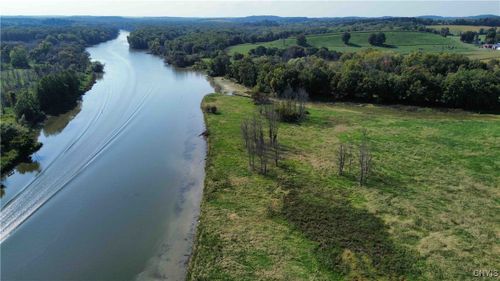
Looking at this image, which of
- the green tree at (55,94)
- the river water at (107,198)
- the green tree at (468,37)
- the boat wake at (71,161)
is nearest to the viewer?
the river water at (107,198)

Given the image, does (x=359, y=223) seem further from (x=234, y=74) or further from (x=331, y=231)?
(x=234, y=74)

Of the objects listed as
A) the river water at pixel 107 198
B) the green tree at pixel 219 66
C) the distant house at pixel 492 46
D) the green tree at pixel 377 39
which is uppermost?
the green tree at pixel 377 39

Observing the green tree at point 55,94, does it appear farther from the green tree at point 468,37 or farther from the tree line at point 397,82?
the green tree at point 468,37

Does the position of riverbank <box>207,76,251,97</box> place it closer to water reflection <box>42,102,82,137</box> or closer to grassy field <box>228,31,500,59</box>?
water reflection <box>42,102,82,137</box>

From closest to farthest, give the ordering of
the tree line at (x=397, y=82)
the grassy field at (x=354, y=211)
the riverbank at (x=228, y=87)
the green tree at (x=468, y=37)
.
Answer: the grassy field at (x=354, y=211)
the tree line at (x=397, y=82)
the riverbank at (x=228, y=87)
the green tree at (x=468, y=37)

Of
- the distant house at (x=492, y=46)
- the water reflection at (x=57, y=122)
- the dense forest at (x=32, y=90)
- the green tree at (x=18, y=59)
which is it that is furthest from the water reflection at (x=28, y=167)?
the distant house at (x=492, y=46)

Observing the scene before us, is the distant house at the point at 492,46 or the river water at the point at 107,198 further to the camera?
the distant house at the point at 492,46

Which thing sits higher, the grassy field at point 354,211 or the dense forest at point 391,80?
the dense forest at point 391,80
